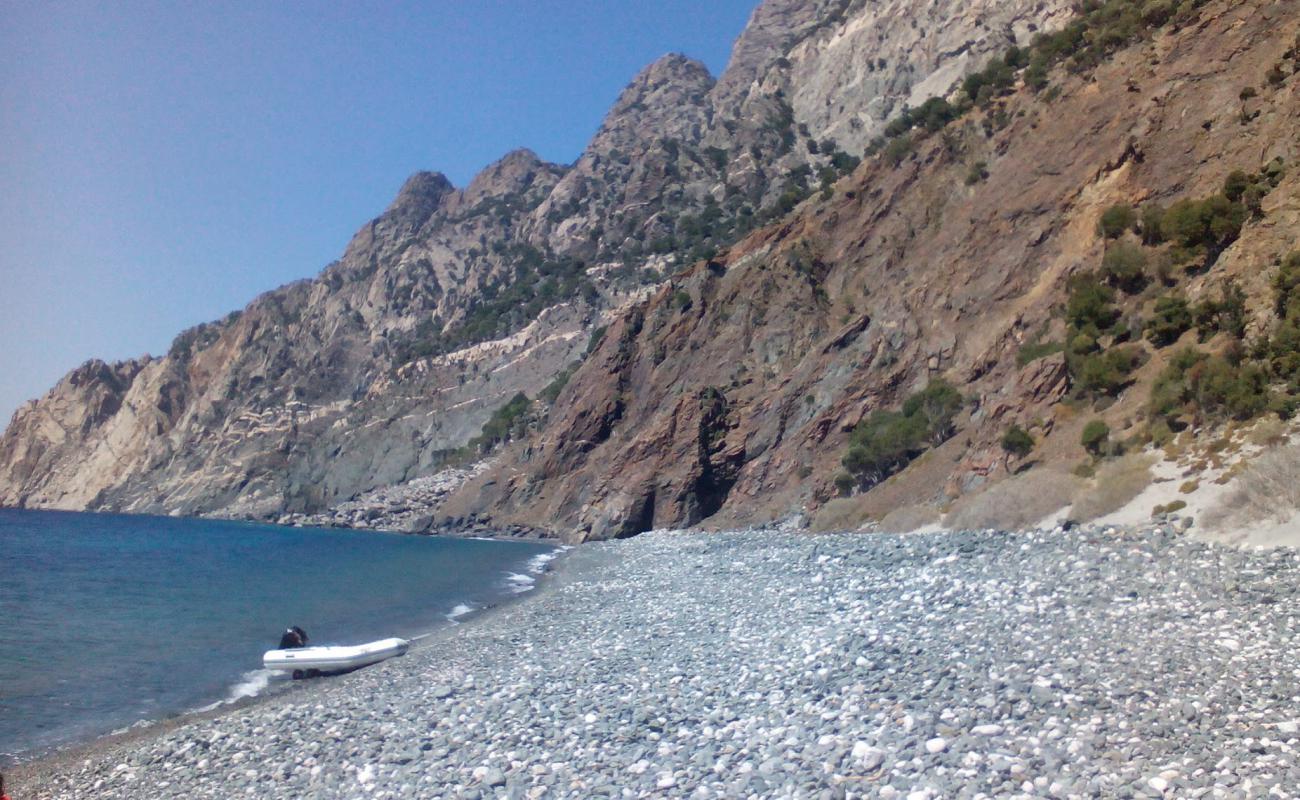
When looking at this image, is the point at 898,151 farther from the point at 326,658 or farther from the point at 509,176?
the point at 509,176

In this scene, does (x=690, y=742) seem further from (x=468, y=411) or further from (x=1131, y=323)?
(x=468, y=411)

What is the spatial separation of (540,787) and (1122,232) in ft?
101

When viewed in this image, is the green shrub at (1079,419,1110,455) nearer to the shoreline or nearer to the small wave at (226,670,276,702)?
the shoreline

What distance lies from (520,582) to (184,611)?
41.4ft

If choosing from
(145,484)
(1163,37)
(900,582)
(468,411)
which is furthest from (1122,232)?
(145,484)

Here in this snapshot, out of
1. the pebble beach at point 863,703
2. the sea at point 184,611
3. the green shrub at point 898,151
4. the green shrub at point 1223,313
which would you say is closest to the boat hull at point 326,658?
the sea at point 184,611

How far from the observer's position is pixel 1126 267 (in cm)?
2862

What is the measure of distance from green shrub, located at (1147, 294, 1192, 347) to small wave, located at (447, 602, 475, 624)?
22117 mm

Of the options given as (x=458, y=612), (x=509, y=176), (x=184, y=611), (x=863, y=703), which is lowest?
(x=458, y=612)

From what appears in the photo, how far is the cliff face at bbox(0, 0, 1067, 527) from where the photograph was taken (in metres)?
93.8

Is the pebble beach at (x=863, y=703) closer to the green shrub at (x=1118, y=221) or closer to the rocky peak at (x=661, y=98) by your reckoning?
the green shrub at (x=1118, y=221)

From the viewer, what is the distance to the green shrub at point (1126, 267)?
28281 mm

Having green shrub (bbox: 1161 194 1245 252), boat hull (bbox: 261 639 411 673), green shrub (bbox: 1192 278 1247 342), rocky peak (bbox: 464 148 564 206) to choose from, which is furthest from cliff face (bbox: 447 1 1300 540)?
rocky peak (bbox: 464 148 564 206)

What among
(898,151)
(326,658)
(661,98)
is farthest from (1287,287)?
(661,98)
